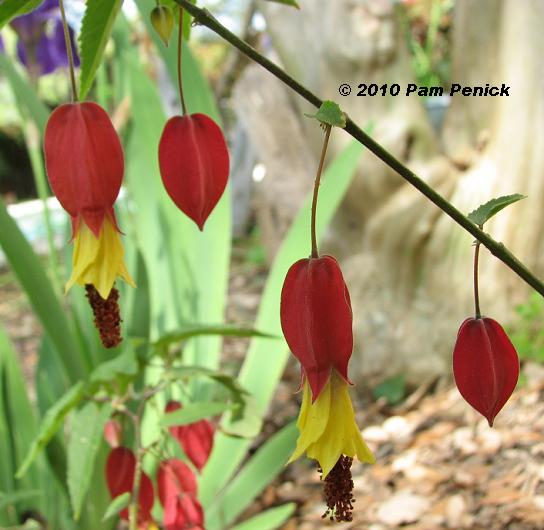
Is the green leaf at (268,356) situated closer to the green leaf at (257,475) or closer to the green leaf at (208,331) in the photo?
the green leaf at (257,475)

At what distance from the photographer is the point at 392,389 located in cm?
170

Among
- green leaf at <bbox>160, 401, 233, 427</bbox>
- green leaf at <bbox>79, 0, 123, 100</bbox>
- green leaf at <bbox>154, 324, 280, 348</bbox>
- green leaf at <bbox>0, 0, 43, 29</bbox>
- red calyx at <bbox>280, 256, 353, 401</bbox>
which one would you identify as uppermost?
green leaf at <bbox>154, 324, 280, 348</bbox>

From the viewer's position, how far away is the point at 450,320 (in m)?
1.70

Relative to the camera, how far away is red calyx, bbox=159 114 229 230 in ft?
1.52

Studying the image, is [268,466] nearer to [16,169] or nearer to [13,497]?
[13,497]

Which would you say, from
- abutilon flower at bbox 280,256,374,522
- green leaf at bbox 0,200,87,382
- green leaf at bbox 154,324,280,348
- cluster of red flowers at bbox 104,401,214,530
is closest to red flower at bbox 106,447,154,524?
cluster of red flowers at bbox 104,401,214,530

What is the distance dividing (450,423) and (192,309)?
64 centimetres

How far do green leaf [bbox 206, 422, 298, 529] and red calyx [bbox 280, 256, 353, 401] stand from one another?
63 centimetres

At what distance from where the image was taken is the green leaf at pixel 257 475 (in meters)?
1.05

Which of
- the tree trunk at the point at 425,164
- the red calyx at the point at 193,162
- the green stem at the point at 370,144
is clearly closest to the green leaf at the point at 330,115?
the green stem at the point at 370,144

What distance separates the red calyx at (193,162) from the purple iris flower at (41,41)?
101 cm

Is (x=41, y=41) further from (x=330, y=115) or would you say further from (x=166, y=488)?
(x=330, y=115)

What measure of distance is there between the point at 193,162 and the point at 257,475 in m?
0.74

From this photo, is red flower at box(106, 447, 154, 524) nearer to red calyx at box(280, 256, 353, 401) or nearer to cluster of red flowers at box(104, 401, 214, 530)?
cluster of red flowers at box(104, 401, 214, 530)
